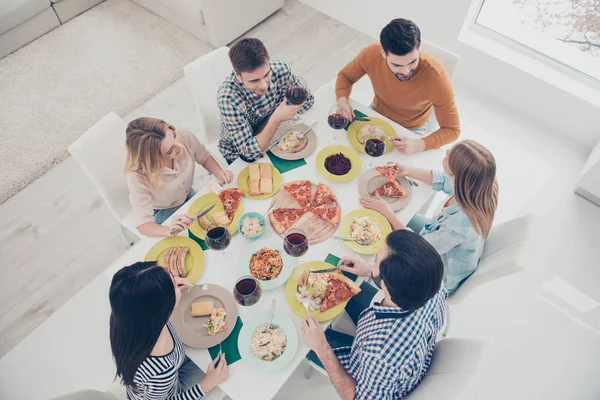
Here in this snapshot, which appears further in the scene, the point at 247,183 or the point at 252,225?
the point at 247,183

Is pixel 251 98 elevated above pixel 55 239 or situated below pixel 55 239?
above

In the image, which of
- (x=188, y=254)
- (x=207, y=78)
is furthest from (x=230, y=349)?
(x=207, y=78)

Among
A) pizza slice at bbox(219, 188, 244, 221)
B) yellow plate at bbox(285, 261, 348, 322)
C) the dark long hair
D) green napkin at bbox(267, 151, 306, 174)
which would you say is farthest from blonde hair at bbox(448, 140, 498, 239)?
the dark long hair

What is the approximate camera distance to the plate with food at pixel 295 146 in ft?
7.20

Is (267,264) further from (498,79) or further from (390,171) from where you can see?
(498,79)

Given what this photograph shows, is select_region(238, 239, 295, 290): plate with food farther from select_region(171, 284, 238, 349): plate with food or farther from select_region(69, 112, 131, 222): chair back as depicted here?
select_region(69, 112, 131, 222): chair back

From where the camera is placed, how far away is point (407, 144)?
7.21 feet

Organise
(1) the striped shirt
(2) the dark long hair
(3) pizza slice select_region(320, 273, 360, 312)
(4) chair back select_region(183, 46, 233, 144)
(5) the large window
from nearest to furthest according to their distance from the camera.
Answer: (2) the dark long hair
(1) the striped shirt
(3) pizza slice select_region(320, 273, 360, 312)
(4) chair back select_region(183, 46, 233, 144)
(5) the large window

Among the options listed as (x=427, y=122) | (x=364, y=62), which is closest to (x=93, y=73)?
(x=364, y=62)

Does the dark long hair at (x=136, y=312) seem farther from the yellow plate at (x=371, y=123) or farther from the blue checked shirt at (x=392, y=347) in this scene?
the yellow plate at (x=371, y=123)

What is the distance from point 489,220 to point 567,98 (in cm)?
218

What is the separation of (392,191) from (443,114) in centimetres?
63

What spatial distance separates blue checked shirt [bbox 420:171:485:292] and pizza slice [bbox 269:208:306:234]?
0.62 metres

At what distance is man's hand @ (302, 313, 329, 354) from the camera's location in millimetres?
1619
